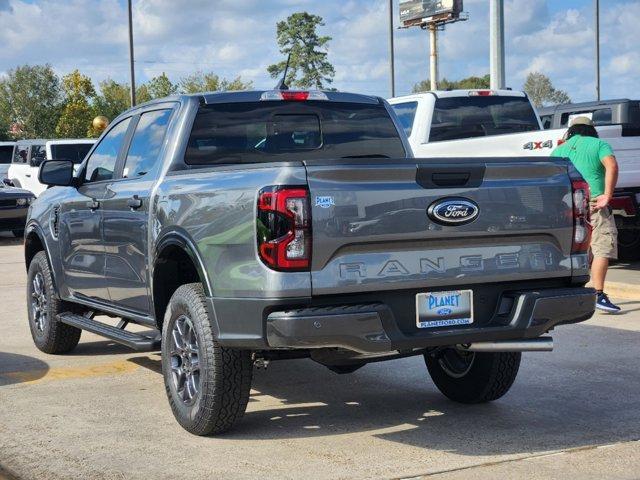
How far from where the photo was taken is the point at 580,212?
5641 mm

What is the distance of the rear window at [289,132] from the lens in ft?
21.2

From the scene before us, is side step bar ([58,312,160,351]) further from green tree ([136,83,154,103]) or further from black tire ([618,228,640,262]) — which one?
green tree ([136,83,154,103])

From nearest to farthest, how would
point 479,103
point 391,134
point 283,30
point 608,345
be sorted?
point 391,134 → point 608,345 → point 479,103 → point 283,30

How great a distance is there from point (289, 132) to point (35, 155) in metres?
21.7

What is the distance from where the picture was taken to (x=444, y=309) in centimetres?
527

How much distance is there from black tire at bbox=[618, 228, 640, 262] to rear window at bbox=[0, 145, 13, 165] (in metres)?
21.4

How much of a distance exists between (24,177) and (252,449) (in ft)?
76.7

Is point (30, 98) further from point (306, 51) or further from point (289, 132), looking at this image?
point (289, 132)

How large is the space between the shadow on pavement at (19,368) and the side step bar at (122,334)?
42 centimetres

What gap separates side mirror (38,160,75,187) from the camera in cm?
758

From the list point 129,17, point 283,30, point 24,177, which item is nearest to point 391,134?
point 24,177

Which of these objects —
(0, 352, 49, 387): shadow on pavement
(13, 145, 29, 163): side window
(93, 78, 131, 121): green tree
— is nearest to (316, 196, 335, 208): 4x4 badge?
(0, 352, 49, 387): shadow on pavement

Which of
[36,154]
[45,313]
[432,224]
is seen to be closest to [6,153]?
[36,154]

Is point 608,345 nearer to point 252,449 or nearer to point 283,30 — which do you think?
point 252,449
